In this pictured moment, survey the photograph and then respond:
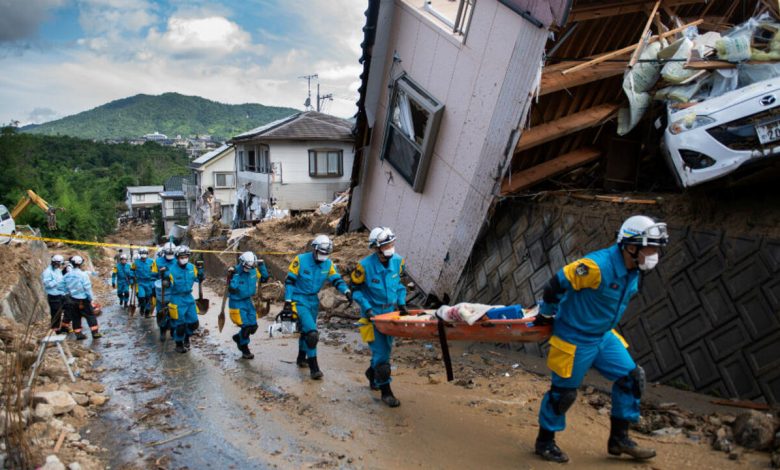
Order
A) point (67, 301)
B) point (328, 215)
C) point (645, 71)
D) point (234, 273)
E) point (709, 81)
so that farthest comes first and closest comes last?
point (328, 215)
point (67, 301)
point (234, 273)
point (645, 71)
point (709, 81)

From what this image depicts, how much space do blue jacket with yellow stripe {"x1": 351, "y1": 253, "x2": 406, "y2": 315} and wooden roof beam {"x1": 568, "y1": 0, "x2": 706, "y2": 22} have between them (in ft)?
14.1

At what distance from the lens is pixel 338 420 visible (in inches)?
223

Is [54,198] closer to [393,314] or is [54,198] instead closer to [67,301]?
[67,301]

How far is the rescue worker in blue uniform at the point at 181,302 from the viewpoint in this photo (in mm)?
9367

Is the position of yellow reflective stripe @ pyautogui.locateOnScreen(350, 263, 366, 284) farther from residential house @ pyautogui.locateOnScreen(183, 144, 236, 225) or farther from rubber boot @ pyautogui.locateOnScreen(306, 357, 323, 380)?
residential house @ pyautogui.locateOnScreen(183, 144, 236, 225)

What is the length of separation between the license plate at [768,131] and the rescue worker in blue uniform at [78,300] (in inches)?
482

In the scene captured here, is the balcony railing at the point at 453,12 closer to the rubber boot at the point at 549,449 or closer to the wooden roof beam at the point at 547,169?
the wooden roof beam at the point at 547,169

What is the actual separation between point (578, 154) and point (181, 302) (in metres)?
7.54

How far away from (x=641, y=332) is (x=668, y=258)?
0.90 m

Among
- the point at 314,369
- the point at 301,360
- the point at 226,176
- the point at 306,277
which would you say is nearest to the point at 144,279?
the point at 301,360

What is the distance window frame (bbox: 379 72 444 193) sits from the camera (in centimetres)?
909

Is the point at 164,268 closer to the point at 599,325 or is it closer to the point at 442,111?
the point at 442,111

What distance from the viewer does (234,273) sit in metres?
8.61

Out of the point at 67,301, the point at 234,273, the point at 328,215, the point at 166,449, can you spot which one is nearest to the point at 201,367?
the point at 234,273
